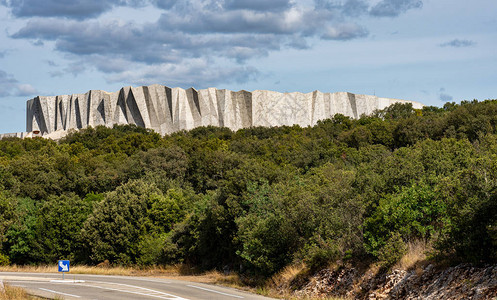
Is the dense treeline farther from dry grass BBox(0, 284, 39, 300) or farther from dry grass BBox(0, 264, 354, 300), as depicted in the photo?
dry grass BBox(0, 284, 39, 300)

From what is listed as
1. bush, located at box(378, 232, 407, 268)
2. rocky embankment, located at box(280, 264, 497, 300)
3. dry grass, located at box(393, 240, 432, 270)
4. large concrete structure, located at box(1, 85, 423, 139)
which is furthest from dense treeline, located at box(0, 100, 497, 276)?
large concrete structure, located at box(1, 85, 423, 139)

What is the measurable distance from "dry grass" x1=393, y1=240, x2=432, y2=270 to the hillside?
0.18 metres

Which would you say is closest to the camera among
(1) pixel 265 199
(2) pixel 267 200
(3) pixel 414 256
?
(3) pixel 414 256

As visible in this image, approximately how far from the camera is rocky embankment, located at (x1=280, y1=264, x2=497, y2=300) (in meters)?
12.6

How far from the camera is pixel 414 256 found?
15664mm

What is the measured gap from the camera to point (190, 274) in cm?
3441

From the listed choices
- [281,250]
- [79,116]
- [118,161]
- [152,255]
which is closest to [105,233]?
[152,255]

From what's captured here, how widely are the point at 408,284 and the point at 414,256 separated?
105cm

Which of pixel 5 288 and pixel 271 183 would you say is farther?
pixel 271 183

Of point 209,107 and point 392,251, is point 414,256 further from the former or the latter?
point 209,107

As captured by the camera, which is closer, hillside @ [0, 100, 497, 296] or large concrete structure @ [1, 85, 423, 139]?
hillside @ [0, 100, 497, 296]

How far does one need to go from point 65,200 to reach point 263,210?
27.1 meters

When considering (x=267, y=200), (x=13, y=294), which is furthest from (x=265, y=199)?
(x=13, y=294)

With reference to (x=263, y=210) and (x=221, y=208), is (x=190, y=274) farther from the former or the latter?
(x=263, y=210)
